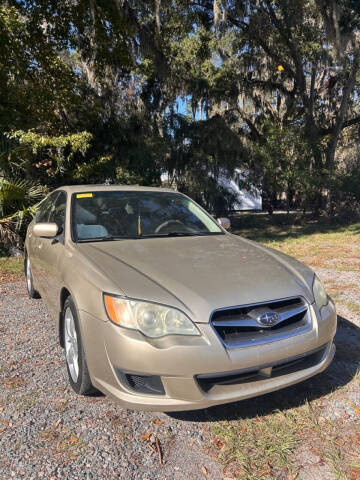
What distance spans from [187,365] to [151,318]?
0.34m

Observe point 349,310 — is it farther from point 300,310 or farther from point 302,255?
point 302,255

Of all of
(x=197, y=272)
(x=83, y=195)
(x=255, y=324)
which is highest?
(x=83, y=195)

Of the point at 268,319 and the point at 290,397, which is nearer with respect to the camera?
the point at 268,319

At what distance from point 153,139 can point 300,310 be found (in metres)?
11.2

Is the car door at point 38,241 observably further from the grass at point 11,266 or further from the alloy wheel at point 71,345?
the grass at point 11,266

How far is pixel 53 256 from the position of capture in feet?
11.1

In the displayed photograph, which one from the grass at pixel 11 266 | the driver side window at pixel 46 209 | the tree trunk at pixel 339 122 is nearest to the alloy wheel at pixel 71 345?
the driver side window at pixel 46 209

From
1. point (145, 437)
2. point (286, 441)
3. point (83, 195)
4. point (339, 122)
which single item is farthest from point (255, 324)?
point (339, 122)

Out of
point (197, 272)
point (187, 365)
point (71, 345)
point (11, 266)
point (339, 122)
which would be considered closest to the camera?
point (187, 365)

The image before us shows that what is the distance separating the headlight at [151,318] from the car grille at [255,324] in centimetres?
17

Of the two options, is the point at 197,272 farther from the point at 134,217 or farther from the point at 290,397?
the point at 134,217

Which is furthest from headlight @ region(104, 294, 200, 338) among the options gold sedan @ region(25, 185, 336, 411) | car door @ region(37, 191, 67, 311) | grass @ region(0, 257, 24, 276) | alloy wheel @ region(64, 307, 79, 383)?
grass @ region(0, 257, 24, 276)

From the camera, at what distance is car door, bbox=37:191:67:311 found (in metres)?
3.22

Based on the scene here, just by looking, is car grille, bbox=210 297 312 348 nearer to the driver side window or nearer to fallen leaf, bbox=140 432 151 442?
fallen leaf, bbox=140 432 151 442
